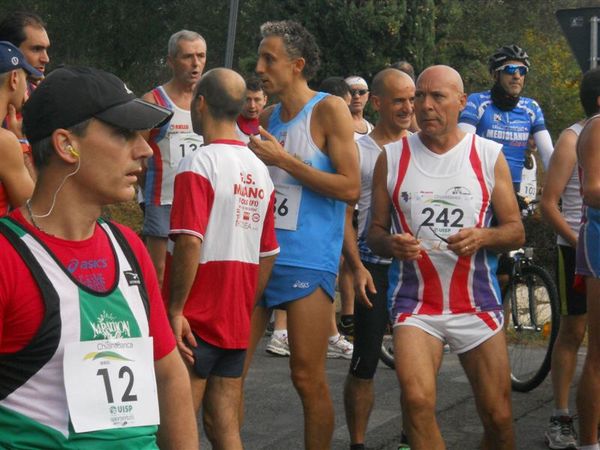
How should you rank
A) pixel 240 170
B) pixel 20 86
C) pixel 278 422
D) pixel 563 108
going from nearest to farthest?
pixel 240 170
pixel 20 86
pixel 278 422
pixel 563 108

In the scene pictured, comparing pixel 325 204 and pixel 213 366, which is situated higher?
pixel 325 204

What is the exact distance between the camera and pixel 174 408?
130 inches

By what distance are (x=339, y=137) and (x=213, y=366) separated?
4.44 ft

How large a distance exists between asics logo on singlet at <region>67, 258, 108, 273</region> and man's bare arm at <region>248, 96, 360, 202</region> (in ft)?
9.48

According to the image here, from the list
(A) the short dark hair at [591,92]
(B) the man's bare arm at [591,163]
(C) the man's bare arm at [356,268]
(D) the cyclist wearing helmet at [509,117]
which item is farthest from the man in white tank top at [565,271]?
(D) the cyclist wearing helmet at [509,117]

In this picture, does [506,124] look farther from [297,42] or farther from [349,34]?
[349,34]

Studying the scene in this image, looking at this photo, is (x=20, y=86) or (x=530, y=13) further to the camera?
(x=530, y=13)

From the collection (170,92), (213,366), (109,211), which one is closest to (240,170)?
(213,366)

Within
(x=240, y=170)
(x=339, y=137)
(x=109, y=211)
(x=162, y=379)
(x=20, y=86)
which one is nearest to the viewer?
(x=162, y=379)

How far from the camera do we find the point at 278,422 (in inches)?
301

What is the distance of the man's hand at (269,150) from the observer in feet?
19.3

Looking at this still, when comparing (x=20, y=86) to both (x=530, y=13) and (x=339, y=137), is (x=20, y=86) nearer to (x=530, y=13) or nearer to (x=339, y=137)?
(x=339, y=137)

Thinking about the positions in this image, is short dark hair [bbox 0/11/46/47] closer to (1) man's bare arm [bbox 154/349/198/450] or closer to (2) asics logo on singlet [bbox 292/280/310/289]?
(2) asics logo on singlet [bbox 292/280/310/289]

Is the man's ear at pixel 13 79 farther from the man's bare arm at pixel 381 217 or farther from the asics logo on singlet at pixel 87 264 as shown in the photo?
the asics logo on singlet at pixel 87 264
